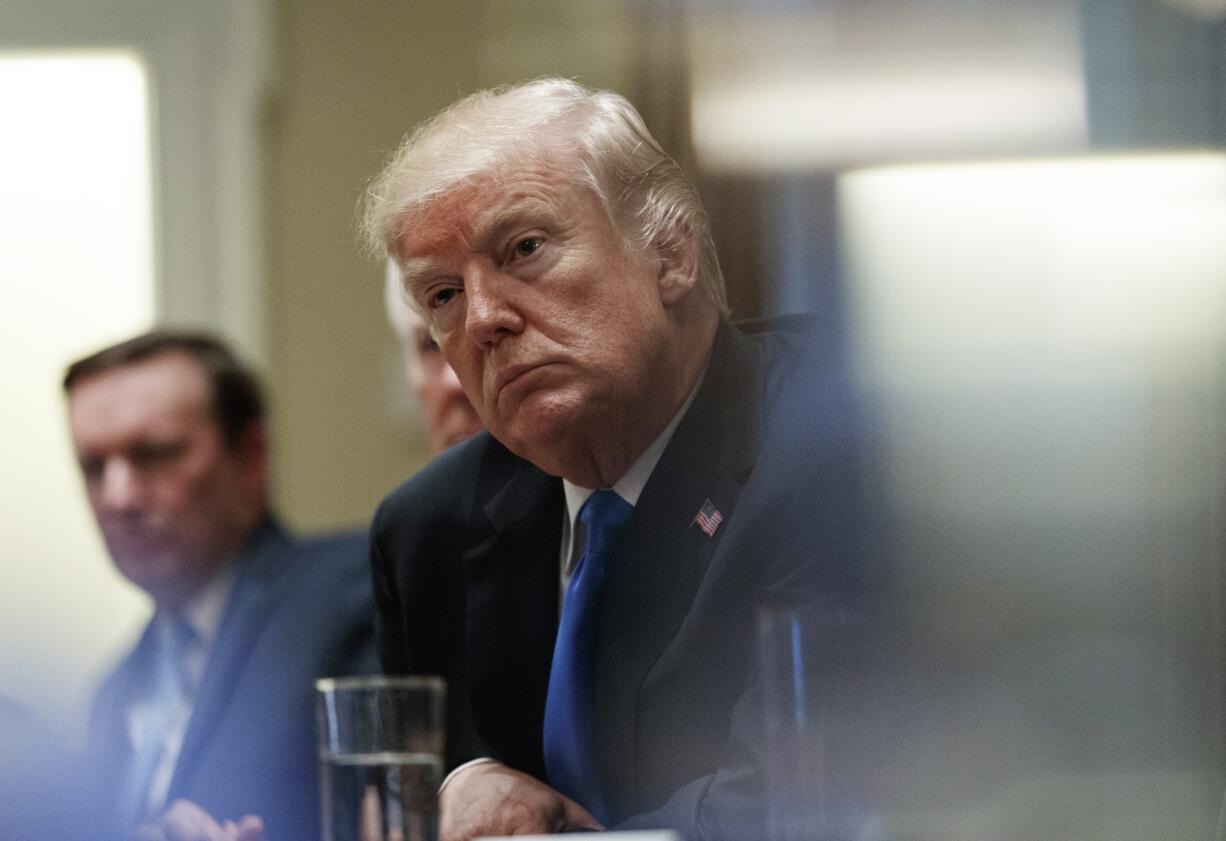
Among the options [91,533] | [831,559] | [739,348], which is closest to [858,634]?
[831,559]

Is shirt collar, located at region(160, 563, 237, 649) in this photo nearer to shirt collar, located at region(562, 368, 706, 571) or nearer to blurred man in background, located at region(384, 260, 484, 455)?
blurred man in background, located at region(384, 260, 484, 455)

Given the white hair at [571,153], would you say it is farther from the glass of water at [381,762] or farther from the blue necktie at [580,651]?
the glass of water at [381,762]

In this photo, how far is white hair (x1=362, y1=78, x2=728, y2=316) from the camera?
2146 millimetres

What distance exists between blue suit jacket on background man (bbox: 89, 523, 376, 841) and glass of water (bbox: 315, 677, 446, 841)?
0.29m

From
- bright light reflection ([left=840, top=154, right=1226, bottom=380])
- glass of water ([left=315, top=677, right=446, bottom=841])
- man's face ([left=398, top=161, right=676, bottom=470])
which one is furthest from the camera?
bright light reflection ([left=840, top=154, right=1226, bottom=380])

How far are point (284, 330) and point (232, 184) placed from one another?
0.23 metres

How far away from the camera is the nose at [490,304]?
83.0 inches

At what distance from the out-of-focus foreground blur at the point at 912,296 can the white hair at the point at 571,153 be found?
0.03 m

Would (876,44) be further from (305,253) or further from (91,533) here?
(91,533)

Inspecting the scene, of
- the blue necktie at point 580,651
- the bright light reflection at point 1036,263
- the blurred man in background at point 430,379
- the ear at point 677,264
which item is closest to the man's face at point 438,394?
the blurred man in background at point 430,379

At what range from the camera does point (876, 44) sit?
2.28 meters

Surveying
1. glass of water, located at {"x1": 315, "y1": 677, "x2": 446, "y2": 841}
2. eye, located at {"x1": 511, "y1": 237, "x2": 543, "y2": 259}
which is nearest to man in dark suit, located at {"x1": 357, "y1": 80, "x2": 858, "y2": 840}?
eye, located at {"x1": 511, "y1": 237, "x2": 543, "y2": 259}

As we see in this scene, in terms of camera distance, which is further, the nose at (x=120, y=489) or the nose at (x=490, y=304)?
the nose at (x=120, y=489)

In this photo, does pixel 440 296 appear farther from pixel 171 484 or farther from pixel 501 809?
pixel 501 809
